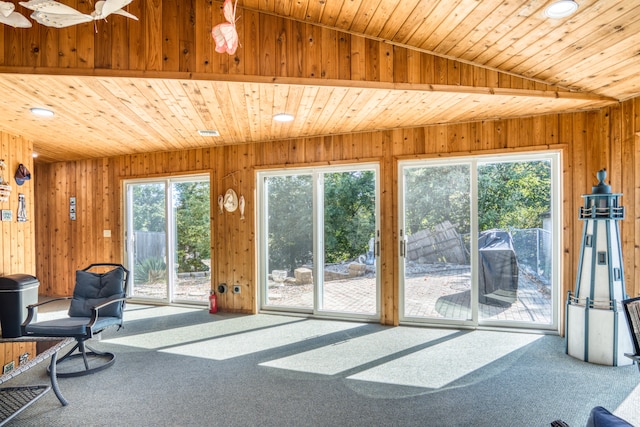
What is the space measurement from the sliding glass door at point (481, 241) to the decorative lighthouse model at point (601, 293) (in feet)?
2.38

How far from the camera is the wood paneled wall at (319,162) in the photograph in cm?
379

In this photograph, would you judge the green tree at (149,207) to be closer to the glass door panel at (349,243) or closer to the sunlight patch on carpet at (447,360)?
the glass door panel at (349,243)

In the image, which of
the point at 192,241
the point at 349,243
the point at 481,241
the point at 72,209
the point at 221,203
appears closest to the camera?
the point at 481,241

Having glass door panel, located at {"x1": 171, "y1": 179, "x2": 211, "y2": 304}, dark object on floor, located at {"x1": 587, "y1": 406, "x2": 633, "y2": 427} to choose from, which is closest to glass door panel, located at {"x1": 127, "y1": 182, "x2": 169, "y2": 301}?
glass door panel, located at {"x1": 171, "y1": 179, "x2": 211, "y2": 304}

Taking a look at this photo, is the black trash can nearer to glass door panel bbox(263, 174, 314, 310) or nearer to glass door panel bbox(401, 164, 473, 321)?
glass door panel bbox(263, 174, 314, 310)

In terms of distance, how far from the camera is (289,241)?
5.29m

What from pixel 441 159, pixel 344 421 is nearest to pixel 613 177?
pixel 441 159

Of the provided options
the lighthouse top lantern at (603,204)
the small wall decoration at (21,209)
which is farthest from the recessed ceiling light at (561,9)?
the small wall decoration at (21,209)

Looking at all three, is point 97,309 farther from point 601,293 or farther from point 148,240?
point 601,293

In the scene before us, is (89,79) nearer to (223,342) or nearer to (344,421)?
(223,342)

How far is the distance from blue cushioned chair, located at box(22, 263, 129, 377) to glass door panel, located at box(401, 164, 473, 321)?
327 cm

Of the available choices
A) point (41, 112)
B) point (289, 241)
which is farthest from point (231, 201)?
point (41, 112)

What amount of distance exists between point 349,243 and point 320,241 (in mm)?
415

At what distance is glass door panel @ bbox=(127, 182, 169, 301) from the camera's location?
6.00 meters
